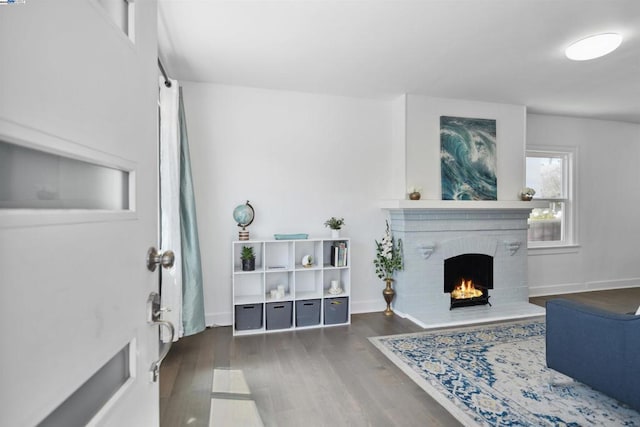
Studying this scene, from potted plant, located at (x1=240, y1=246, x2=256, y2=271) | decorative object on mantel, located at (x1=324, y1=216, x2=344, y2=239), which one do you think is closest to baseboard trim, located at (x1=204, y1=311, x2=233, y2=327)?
potted plant, located at (x1=240, y1=246, x2=256, y2=271)

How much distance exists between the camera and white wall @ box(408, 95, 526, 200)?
3.94 metres

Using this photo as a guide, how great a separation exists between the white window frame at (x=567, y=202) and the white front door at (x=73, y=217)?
5.32 meters

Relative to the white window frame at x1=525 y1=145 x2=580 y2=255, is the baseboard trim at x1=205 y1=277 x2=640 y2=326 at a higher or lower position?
lower

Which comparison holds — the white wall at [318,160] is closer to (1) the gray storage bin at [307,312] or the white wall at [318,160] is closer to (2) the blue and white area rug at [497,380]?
(1) the gray storage bin at [307,312]

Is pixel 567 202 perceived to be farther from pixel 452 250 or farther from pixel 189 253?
pixel 189 253

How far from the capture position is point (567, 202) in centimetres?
500

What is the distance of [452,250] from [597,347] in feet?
6.86

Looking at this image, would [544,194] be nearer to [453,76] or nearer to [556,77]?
[556,77]

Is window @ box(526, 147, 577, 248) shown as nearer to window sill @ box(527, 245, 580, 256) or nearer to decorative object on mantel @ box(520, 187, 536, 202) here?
window sill @ box(527, 245, 580, 256)

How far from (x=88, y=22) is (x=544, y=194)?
5.65 m

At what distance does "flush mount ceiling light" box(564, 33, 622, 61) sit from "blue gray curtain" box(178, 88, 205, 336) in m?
3.38

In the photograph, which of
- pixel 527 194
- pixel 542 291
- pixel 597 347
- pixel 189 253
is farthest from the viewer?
pixel 542 291

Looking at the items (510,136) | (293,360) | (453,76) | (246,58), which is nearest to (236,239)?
(293,360)

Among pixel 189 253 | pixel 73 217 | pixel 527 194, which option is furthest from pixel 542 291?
pixel 73 217
